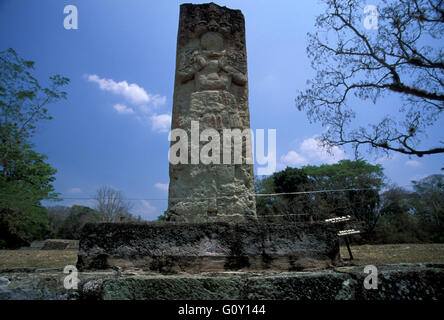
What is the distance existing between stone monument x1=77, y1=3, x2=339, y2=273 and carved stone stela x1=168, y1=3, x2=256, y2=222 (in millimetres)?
14

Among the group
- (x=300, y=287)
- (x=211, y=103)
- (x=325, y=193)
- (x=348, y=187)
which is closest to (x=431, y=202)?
(x=348, y=187)

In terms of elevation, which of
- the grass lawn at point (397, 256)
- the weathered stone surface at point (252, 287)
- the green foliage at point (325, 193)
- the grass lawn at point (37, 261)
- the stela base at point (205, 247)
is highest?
the green foliage at point (325, 193)

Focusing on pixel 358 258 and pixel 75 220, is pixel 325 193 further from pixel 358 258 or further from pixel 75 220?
pixel 75 220

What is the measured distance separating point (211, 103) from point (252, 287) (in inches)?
105

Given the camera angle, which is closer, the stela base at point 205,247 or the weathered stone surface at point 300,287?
the weathered stone surface at point 300,287

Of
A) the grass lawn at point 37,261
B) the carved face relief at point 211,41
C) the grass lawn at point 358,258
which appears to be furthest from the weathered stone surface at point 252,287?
the carved face relief at point 211,41

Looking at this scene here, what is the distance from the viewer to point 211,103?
3924 millimetres

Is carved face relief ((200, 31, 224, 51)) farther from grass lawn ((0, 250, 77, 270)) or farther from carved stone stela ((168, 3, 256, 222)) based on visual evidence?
grass lawn ((0, 250, 77, 270))

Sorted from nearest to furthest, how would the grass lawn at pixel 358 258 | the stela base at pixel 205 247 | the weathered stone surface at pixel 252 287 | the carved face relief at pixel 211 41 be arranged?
the weathered stone surface at pixel 252 287 < the stela base at pixel 205 247 < the carved face relief at pixel 211 41 < the grass lawn at pixel 358 258

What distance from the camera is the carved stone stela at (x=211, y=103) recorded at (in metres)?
3.64

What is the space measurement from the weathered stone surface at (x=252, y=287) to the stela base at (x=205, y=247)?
1.14 ft

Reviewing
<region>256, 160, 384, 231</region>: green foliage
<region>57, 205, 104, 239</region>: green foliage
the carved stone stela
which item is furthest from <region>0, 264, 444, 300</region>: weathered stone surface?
<region>57, 205, 104, 239</region>: green foliage

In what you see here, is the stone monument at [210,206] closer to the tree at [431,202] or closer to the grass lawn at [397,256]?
the grass lawn at [397,256]
